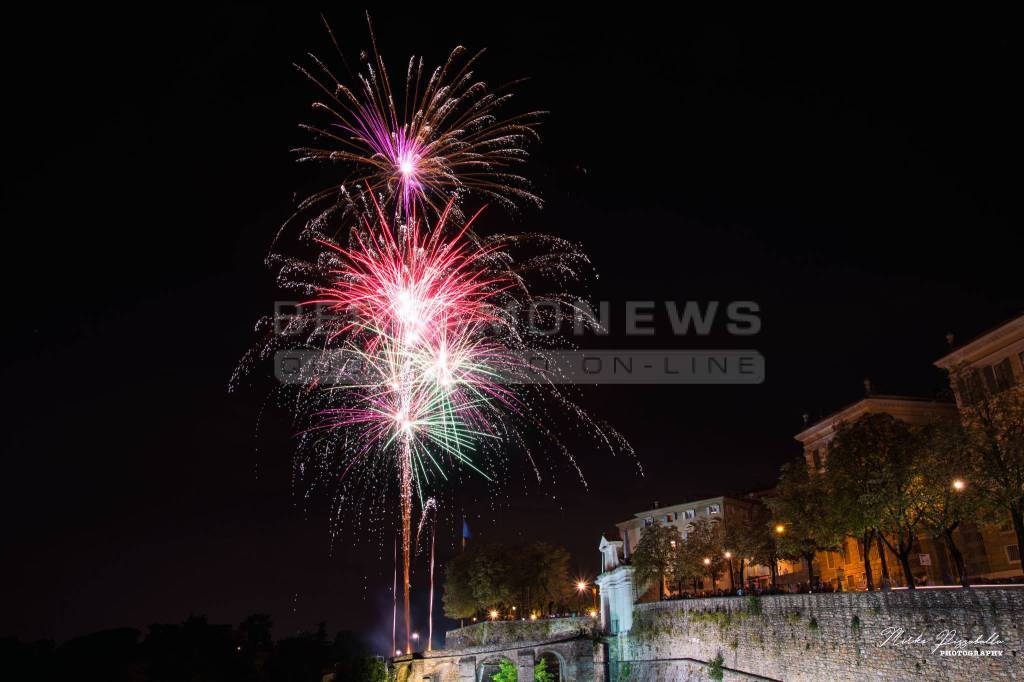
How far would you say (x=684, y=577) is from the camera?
5231cm

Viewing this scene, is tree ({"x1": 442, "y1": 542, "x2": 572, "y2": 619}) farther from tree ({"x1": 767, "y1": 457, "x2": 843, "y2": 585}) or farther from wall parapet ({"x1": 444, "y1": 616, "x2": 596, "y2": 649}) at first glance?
tree ({"x1": 767, "y1": 457, "x2": 843, "y2": 585})

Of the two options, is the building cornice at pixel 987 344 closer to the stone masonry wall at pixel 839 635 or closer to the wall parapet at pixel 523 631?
the stone masonry wall at pixel 839 635

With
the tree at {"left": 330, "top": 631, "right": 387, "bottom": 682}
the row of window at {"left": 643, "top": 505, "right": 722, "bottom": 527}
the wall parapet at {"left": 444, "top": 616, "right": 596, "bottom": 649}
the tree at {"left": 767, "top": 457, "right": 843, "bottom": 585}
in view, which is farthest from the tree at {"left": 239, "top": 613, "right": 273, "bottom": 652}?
the tree at {"left": 767, "top": 457, "right": 843, "bottom": 585}

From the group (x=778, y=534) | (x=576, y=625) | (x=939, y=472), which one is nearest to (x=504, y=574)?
(x=576, y=625)

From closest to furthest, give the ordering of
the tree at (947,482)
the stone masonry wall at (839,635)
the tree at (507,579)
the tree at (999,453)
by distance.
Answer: the stone masonry wall at (839,635)
the tree at (999,453)
the tree at (947,482)
the tree at (507,579)

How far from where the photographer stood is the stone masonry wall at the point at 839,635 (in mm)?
23188

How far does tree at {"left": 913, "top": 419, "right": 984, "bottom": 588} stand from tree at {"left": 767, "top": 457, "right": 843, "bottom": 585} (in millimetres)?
4678

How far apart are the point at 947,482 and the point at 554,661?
44.2 metres

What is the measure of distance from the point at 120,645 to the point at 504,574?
40.9 m

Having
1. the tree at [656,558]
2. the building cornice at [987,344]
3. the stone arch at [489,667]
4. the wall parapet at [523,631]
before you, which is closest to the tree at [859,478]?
the building cornice at [987,344]

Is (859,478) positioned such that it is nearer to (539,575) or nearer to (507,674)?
(507,674)

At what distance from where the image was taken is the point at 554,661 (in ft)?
211

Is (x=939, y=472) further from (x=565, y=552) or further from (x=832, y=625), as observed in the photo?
(x=565, y=552)

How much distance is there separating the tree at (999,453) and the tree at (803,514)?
7094 millimetres
